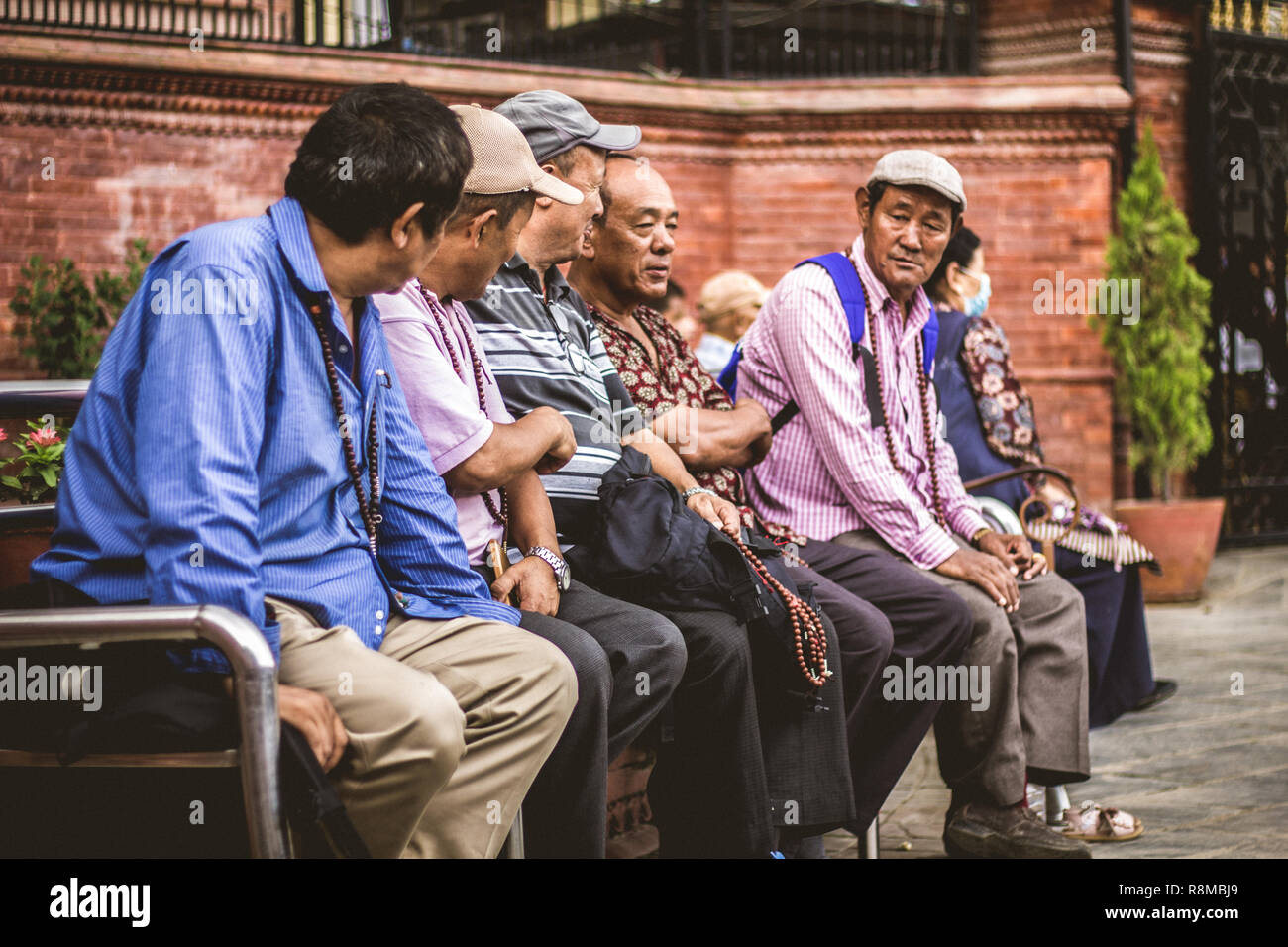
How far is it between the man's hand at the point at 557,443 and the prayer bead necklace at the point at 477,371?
136 mm

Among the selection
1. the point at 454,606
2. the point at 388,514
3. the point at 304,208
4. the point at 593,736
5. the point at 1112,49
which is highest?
the point at 1112,49

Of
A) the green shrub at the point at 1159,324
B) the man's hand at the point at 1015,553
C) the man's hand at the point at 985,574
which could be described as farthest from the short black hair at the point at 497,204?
the green shrub at the point at 1159,324

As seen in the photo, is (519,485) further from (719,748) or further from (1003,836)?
(1003,836)

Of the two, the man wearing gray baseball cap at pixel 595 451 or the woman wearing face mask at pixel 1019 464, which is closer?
the man wearing gray baseball cap at pixel 595 451

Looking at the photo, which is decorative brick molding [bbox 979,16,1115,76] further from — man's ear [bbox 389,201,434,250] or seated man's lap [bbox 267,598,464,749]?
seated man's lap [bbox 267,598,464,749]

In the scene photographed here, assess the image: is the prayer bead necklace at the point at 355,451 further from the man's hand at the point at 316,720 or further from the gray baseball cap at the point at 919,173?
the gray baseball cap at the point at 919,173

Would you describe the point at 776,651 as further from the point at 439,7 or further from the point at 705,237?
the point at 439,7

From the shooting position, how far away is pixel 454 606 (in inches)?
110

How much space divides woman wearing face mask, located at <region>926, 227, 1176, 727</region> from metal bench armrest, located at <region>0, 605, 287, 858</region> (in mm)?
3680

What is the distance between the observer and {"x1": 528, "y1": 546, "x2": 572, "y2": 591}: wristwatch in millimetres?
3164

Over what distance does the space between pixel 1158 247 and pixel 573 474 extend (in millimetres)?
7457

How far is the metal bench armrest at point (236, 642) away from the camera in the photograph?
6.56ft

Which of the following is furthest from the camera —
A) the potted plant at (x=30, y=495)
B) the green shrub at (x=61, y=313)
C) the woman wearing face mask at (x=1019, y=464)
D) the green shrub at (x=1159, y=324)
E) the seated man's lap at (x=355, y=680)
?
the green shrub at (x=1159, y=324)
